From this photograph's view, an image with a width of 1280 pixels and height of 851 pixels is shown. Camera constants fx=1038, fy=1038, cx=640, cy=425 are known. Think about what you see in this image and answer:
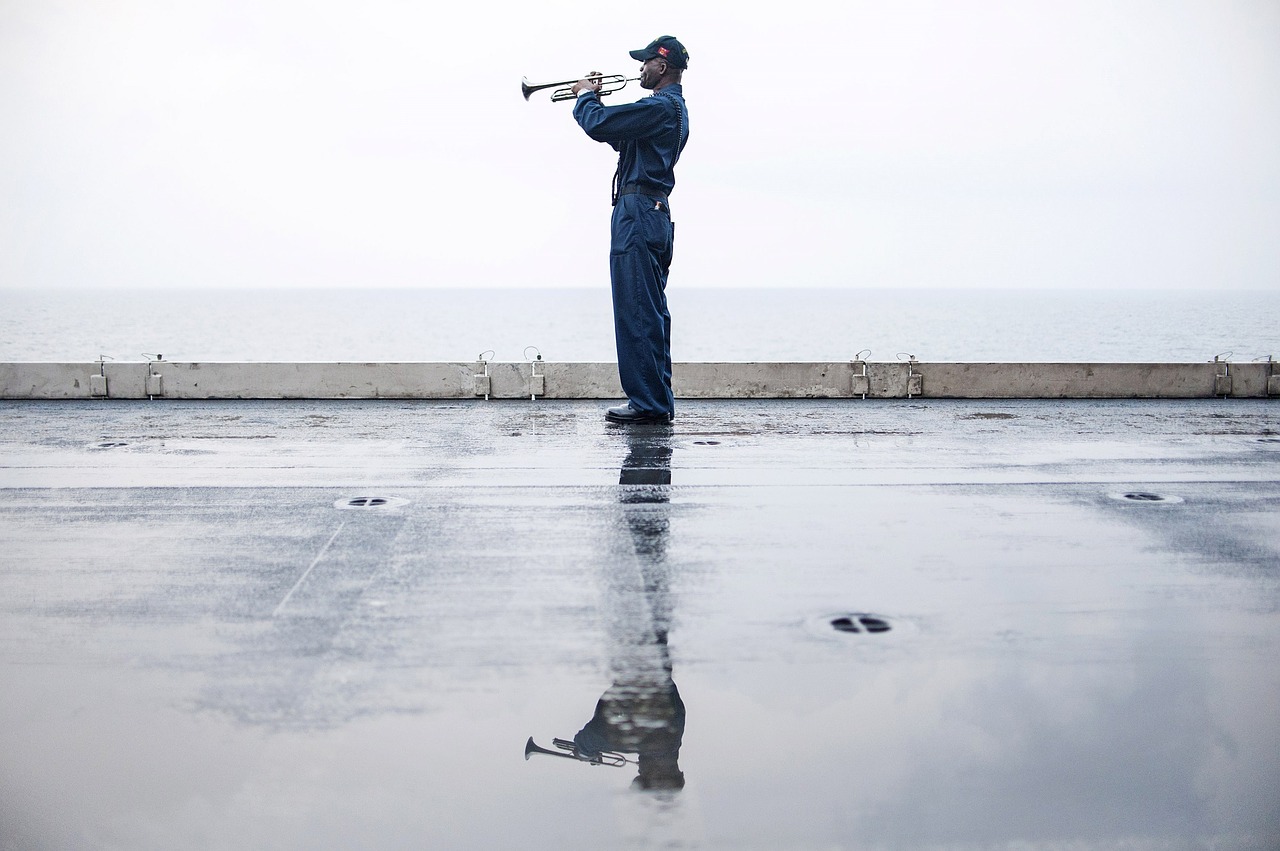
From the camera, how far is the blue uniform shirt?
5.95 metres

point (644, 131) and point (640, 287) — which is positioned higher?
point (644, 131)

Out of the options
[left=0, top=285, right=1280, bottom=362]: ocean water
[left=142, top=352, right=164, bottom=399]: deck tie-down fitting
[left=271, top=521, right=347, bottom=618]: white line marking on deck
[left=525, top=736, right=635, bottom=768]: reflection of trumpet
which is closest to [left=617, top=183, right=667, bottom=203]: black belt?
[left=271, top=521, right=347, bottom=618]: white line marking on deck

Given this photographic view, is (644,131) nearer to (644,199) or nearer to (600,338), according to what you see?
(644,199)

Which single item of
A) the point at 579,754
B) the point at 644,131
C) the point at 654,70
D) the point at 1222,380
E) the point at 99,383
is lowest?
the point at 579,754

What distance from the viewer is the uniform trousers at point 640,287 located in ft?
20.0

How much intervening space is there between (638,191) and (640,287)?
579 millimetres

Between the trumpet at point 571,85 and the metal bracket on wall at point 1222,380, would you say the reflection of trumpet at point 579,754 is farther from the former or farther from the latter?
the metal bracket on wall at point 1222,380

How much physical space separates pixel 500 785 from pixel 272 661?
32.1 inches

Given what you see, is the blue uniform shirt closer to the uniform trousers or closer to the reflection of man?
the uniform trousers

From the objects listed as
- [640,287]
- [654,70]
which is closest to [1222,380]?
[640,287]

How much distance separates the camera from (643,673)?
2279 millimetres

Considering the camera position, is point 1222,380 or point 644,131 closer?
point 644,131

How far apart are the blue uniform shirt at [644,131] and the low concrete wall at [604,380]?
1837 mm

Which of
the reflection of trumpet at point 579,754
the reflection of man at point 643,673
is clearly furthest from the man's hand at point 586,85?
the reflection of trumpet at point 579,754
